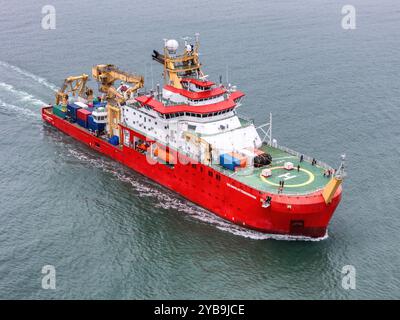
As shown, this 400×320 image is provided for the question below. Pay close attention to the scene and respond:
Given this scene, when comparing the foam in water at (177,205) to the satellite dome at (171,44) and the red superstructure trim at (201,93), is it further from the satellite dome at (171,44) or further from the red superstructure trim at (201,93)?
the satellite dome at (171,44)

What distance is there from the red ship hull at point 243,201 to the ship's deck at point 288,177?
1.01 meters

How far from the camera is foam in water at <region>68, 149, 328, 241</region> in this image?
53.6 meters

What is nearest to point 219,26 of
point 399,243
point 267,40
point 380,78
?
point 267,40

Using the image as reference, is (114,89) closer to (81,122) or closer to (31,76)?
(81,122)

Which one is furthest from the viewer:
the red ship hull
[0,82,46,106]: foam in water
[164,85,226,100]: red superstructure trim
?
[0,82,46,106]: foam in water

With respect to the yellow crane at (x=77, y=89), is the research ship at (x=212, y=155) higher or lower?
lower

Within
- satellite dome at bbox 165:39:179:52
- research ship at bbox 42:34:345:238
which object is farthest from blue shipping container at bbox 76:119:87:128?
satellite dome at bbox 165:39:179:52

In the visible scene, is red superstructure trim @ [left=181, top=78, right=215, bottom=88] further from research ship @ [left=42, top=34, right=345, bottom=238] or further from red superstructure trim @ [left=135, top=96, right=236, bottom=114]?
red superstructure trim @ [left=135, top=96, right=236, bottom=114]

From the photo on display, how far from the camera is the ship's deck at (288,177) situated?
5262 cm

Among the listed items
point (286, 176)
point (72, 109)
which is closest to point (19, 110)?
point (72, 109)

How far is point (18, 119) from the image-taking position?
79062 millimetres

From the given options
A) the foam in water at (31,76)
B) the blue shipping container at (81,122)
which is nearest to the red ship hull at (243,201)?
the blue shipping container at (81,122)

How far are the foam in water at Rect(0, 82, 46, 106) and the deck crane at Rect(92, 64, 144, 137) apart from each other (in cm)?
1211

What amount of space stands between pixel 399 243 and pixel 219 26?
222 feet
